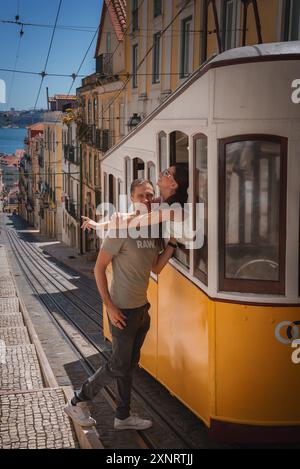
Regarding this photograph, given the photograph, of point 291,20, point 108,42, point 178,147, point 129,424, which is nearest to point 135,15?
point 108,42

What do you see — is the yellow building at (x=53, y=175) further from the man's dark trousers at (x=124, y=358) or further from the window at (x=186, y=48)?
the man's dark trousers at (x=124, y=358)

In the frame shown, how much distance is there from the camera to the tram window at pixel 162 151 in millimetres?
5895

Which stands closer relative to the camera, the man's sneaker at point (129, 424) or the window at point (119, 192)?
A: the man's sneaker at point (129, 424)

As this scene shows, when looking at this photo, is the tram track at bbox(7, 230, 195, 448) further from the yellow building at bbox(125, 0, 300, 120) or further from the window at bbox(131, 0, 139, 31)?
the window at bbox(131, 0, 139, 31)

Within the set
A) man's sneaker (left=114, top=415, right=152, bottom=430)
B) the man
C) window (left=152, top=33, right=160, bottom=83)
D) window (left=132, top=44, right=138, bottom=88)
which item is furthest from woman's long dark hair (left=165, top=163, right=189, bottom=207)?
window (left=132, top=44, right=138, bottom=88)

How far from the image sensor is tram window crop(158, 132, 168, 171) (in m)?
5.89

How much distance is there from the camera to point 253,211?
4.46m

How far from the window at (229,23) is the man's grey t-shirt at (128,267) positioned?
10.8 metres

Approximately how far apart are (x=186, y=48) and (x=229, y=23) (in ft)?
13.1

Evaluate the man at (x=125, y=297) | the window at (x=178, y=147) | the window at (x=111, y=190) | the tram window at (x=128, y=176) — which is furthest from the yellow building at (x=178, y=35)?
the man at (x=125, y=297)

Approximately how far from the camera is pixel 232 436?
15.5ft

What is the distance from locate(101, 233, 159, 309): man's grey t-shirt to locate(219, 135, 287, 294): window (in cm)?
75
